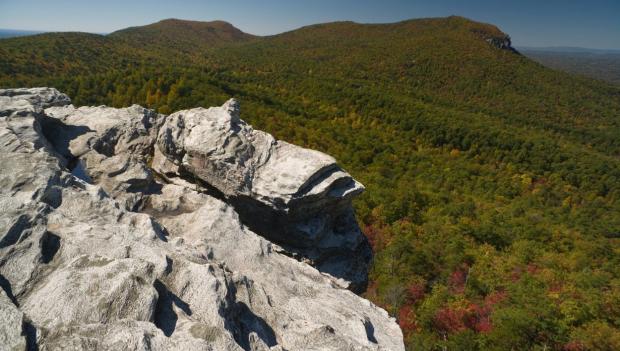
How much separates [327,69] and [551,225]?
343 ft

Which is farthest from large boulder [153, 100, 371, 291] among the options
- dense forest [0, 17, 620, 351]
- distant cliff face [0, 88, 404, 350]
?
dense forest [0, 17, 620, 351]

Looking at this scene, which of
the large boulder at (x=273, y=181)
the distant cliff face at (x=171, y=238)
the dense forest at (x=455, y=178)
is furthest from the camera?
the dense forest at (x=455, y=178)

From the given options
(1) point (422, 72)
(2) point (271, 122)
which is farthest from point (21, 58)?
(1) point (422, 72)

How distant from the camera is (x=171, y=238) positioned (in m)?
10.2

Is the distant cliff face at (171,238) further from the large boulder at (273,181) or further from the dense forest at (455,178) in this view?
the dense forest at (455,178)

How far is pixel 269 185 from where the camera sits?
1330 centimetres

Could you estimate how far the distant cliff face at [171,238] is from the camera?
644 cm

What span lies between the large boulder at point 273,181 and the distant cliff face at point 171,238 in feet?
0.19

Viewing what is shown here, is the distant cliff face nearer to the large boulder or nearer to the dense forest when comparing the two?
the large boulder

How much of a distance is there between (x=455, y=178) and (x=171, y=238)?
60.0 meters

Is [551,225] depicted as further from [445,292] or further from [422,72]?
[422,72]

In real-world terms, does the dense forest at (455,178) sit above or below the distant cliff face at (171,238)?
below

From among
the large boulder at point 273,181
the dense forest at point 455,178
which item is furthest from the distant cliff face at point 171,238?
the dense forest at point 455,178

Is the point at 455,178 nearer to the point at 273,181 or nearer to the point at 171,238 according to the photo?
the point at 273,181
